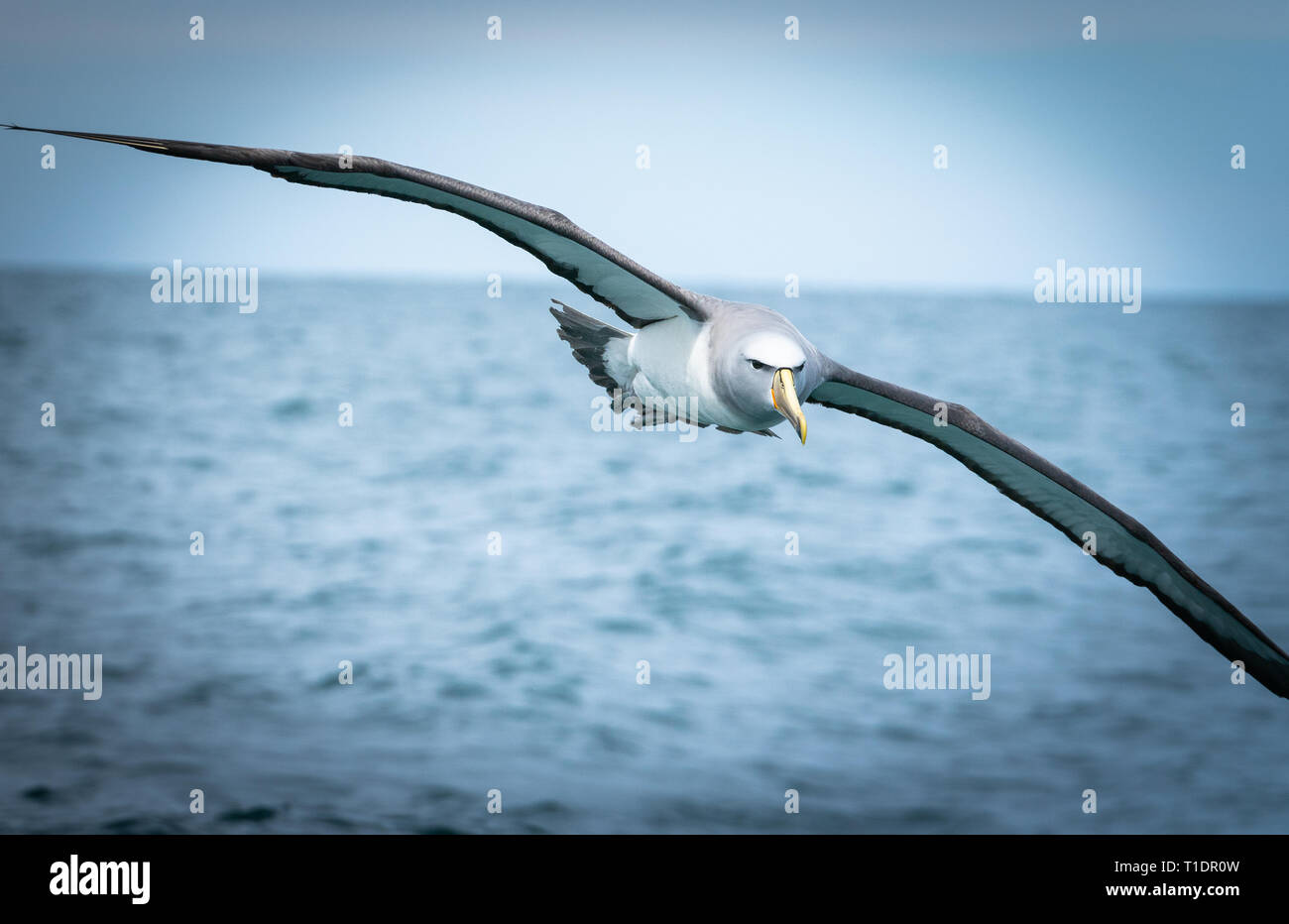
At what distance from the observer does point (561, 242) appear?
844 cm

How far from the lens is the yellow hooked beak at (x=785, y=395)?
7273mm

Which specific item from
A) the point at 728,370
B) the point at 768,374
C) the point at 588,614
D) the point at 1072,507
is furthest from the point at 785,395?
the point at 588,614

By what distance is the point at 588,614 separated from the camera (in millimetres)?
30906

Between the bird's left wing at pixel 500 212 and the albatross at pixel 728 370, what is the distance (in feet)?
0.03

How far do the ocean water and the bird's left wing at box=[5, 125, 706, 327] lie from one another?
1203cm

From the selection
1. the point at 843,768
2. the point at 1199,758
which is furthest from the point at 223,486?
the point at 1199,758

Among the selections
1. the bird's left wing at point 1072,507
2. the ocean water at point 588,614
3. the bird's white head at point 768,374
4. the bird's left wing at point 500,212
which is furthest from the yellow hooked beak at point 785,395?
the ocean water at point 588,614

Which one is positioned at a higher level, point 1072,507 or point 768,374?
point 768,374

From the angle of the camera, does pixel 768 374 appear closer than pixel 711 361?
Yes

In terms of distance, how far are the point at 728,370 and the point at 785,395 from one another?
0.49m

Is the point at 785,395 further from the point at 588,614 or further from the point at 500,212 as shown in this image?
the point at 588,614

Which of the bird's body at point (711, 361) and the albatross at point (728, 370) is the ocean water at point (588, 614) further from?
the bird's body at point (711, 361)

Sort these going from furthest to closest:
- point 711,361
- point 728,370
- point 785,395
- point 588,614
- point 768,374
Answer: point 588,614
point 711,361
point 728,370
point 768,374
point 785,395

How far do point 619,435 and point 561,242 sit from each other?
41192 mm
